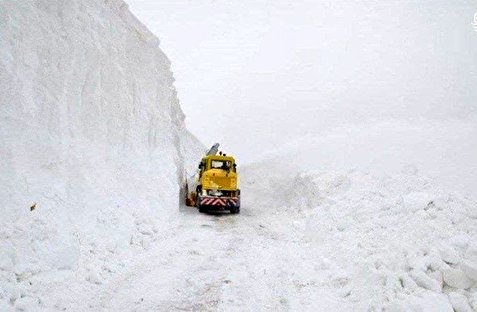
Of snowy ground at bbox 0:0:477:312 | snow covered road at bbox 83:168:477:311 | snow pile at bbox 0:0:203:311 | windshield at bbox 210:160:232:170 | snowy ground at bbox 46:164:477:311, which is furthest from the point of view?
windshield at bbox 210:160:232:170

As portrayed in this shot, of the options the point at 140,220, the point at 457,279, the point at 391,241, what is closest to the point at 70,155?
the point at 140,220

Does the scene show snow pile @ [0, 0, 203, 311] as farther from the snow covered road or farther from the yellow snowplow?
the yellow snowplow

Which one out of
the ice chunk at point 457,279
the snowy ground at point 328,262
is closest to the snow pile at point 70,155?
the snowy ground at point 328,262

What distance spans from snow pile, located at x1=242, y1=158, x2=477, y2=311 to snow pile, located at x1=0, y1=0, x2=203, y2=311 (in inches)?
207

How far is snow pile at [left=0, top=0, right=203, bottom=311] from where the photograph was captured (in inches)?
298

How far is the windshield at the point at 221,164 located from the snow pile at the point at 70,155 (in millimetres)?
5363

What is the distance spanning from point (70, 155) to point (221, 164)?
37.4 ft

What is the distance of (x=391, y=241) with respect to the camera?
9070 millimetres

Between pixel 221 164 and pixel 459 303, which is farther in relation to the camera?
pixel 221 164

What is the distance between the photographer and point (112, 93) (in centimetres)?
1342

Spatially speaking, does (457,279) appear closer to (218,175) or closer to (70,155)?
(70,155)

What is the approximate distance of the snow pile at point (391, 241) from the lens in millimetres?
6598

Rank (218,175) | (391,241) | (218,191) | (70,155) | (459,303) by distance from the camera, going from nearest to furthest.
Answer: (459,303), (391,241), (70,155), (218,191), (218,175)

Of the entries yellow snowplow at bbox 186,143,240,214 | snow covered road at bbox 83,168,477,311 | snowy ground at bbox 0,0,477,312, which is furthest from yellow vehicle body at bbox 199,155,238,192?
snow covered road at bbox 83,168,477,311
